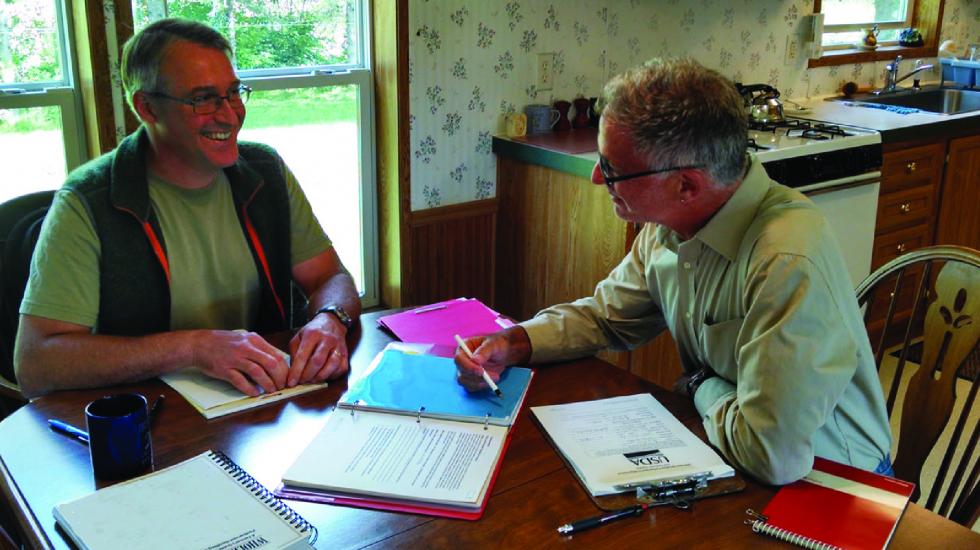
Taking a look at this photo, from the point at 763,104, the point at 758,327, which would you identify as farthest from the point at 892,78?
the point at 758,327

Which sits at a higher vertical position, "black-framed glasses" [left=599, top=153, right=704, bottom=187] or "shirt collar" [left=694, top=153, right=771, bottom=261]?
"black-framed glasses" [left=599, top=153, right=704, bottom=187]

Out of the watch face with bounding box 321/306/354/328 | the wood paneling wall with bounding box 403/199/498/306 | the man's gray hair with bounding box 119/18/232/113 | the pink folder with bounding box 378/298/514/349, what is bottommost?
the wood paneling wall with bounding box 403/199/498/306

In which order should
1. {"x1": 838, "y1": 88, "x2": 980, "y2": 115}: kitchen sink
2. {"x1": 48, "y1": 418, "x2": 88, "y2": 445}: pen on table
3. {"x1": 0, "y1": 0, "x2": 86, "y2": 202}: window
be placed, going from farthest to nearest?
{"x1": 838, "y1": 88, "x2": 980, "y2": 115}: kitchen sink
{"x1": 0, "y1": 0, "x2": 86, "y2": 202}: window
{"x1": 48, "y1": 418, "x2": 88, "y2": 445}: pen on table

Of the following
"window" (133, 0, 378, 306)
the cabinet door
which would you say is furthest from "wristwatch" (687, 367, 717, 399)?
the cabinet door

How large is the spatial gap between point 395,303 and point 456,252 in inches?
11.4

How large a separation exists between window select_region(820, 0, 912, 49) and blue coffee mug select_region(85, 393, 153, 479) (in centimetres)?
365

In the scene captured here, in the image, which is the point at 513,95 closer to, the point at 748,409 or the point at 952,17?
the point at 748,409

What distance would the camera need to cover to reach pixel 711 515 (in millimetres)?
1094

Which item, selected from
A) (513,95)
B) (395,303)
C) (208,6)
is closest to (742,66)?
(513,95)

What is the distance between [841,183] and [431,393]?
6.89ft

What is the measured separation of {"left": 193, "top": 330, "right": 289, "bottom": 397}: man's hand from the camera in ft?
4.64

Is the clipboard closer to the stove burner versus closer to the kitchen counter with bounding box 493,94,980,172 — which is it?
the kitchen counter with bounding box 493,94,980,172

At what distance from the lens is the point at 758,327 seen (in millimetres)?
1243

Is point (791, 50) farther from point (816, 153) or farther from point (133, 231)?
point (133, 231)
